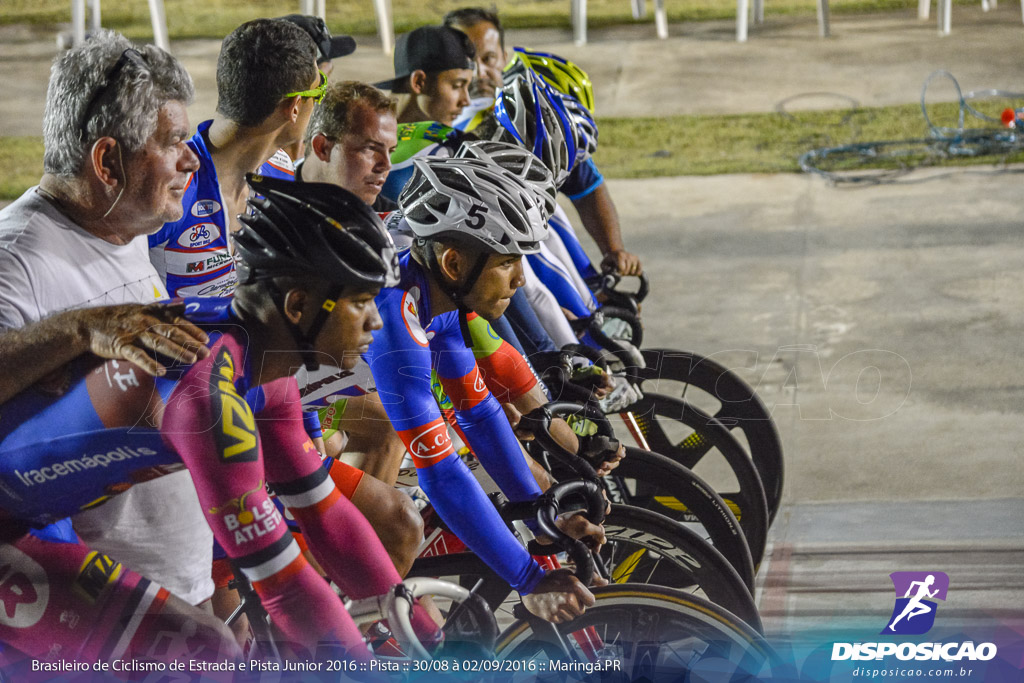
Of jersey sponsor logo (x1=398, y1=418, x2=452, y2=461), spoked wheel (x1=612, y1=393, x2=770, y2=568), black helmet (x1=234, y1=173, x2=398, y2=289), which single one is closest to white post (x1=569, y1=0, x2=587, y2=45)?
spoked wheel (x1=612, y1=393, x2=770, y2=568)

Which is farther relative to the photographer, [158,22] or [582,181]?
[158,22]

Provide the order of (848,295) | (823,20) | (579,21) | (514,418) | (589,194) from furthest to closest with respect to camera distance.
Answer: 1. (823,20)
2. (579,21)
3. (848,295)
4. (589,194)
5. (514,418)

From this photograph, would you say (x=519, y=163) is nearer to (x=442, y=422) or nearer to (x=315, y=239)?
(x=442, y=422)

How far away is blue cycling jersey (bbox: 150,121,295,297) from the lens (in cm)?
235

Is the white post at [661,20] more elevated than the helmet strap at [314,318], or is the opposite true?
the helmet strap at [314,318]

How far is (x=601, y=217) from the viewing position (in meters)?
3.75

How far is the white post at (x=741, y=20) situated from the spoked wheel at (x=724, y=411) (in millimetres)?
6131

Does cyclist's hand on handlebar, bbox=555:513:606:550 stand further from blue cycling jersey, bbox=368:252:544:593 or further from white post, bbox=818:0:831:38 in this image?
white post, bbox=818:0:831:38

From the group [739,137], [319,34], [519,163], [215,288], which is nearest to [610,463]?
[519,163]

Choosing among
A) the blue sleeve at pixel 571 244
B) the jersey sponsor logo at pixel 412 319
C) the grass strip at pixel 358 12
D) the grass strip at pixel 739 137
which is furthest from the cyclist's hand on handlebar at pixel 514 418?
the grass strip at pixel 739 137

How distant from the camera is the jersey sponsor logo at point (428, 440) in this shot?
197cm

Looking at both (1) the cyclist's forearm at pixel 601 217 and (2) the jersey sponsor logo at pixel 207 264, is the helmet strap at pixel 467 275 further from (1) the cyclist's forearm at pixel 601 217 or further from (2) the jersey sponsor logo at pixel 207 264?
(1) the cyclist's forearm at pixel 601 217

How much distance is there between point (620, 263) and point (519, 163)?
4.52 ft

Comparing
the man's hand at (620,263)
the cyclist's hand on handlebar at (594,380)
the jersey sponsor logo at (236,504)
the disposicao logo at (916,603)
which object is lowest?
the disposicao logo at (916,603)
